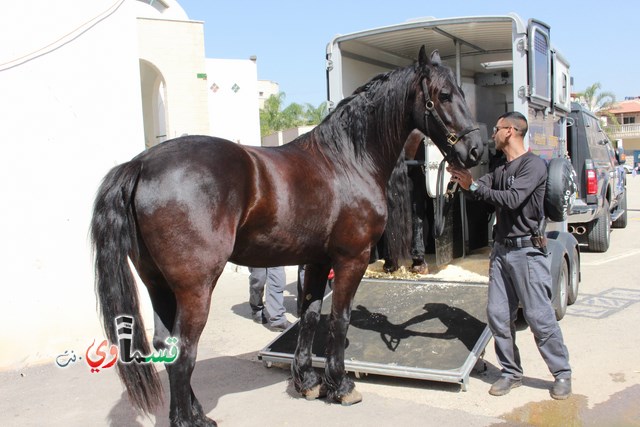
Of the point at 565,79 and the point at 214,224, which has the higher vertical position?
the point at 565,79

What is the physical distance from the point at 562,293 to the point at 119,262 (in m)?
4.66

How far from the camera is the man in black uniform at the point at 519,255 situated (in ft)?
12.5

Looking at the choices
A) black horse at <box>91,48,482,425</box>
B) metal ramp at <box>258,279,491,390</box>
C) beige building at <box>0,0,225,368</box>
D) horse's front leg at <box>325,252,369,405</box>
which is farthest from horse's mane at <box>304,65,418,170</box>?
beige building at <box>0,0,225,368</box>

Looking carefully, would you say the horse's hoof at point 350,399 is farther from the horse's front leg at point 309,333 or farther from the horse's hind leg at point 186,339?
the horse's hind leg at point 186,339

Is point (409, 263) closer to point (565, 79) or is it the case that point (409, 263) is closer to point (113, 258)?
point (565, 79)

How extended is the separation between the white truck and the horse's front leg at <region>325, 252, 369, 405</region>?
1.22 ft

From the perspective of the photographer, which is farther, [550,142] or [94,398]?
[550,142]

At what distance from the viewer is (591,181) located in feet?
29.5

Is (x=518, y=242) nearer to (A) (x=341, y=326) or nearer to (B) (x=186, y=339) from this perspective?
(A) (x=341, y=326)

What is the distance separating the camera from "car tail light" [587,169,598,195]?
8977 mm

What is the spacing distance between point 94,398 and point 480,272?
4.02 metres

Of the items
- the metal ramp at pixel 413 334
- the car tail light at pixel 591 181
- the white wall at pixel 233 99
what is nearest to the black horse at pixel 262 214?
the metal ramp at pixel 413 334

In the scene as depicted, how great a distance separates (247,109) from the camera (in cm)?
1648

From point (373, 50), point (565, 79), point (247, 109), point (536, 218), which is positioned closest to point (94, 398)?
point (536, 218)
